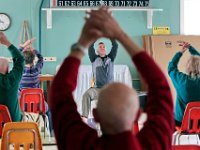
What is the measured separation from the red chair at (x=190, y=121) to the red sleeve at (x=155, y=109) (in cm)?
344

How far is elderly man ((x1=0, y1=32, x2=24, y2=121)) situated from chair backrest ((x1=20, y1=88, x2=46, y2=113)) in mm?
1081

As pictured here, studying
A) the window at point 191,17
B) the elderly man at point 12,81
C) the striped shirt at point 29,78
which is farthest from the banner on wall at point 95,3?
the elderly man at point 12,81

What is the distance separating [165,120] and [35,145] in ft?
7.25

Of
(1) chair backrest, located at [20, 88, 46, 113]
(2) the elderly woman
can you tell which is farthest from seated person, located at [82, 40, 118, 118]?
(2) the elderly woman

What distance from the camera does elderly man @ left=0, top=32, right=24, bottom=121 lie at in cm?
452

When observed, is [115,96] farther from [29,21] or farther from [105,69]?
[29,21]

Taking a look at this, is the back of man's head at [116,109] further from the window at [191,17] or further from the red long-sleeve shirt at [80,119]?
the window at [191,17]

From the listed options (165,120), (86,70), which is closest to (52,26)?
(86,70)

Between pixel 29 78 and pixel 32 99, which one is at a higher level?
pixel 29 78

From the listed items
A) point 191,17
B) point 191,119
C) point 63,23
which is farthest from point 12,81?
point 191,17

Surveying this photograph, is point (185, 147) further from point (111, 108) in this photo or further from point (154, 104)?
point (111, 108)

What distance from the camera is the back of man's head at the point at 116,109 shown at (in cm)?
136

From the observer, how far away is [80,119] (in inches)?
59.9

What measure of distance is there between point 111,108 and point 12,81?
3373 mm
